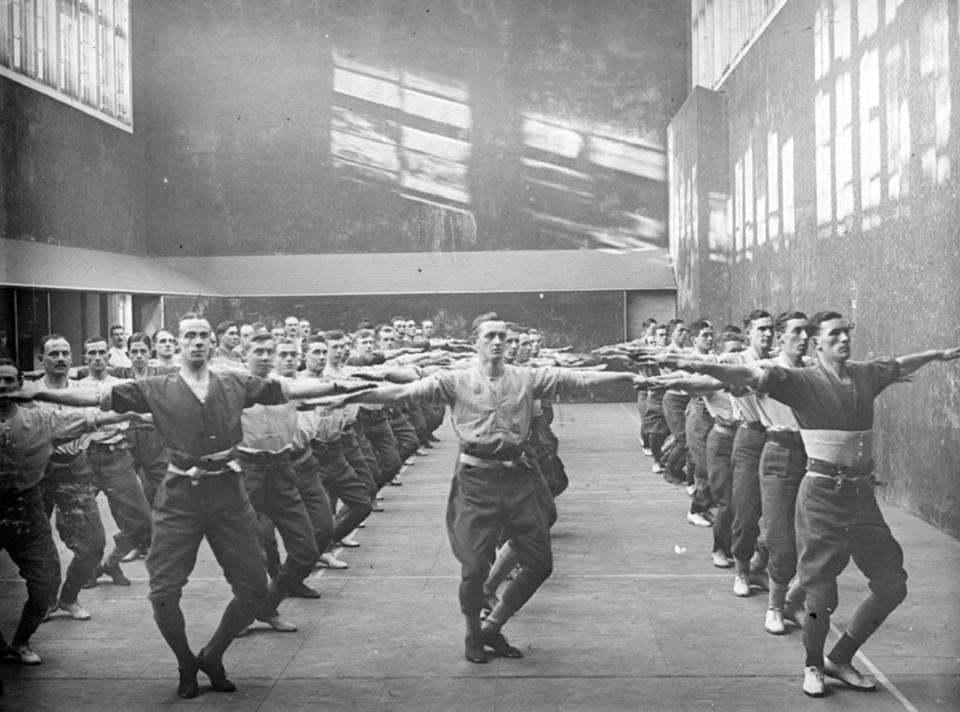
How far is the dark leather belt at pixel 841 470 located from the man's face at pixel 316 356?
4.36m

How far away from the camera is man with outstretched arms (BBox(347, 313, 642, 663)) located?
22.0 ft

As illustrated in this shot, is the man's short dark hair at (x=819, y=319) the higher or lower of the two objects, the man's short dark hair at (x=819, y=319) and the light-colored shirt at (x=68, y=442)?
the higher

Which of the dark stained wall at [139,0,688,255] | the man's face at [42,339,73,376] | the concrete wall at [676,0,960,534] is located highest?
the dark stained wall at [139,0,688,255]

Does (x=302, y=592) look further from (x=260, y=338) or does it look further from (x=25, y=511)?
(x=25, y=511)

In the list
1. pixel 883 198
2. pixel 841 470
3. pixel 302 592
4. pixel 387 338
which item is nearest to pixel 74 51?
pixel 387 338

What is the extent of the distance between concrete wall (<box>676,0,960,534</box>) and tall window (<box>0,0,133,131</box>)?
1173 cm

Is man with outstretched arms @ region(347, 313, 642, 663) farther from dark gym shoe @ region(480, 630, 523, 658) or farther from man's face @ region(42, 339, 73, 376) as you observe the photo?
man's face @ region(42, 339, 73, 376)

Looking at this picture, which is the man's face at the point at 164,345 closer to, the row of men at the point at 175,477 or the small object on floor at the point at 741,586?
the row of men at the point at 175,477

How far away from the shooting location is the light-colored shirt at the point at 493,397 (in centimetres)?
674

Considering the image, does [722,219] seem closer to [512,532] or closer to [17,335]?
[17,335]

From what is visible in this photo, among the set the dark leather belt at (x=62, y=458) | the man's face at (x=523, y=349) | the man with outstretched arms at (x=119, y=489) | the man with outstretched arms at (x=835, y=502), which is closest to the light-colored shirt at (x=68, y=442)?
the dark leather belt at (x=62, y=458)


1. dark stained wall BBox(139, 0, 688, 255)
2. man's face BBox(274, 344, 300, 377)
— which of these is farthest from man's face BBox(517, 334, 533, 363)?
dark stained wall BBox(139, 0, 688, 255)

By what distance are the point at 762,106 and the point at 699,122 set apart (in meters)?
4.12

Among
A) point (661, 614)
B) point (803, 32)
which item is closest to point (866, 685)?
point (661, 614)
